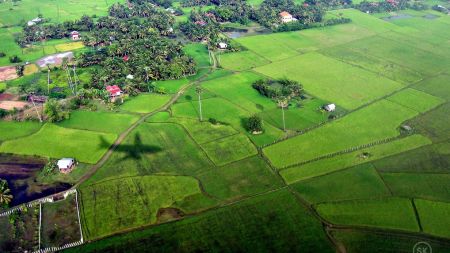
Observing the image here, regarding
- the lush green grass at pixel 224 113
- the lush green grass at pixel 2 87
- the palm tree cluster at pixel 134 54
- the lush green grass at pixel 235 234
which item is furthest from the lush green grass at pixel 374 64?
the lush green grass at pixel 2 87

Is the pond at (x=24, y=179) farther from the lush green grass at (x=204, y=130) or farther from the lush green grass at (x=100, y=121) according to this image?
the lush green grass at (x=204, y=130)

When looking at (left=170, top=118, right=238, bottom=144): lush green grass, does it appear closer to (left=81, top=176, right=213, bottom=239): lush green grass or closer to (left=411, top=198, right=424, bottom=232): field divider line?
(left=81, top=176, right=213, bottom=239): lush green grass

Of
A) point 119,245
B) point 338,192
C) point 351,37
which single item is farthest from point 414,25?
point 119,245

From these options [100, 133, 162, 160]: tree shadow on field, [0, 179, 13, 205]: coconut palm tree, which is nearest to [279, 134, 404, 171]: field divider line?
[100, 133, 162, 160]: tree shadow on field

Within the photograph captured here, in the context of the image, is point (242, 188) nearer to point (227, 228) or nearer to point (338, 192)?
point (227, 228)

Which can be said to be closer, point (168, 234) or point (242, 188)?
point (168, 234)

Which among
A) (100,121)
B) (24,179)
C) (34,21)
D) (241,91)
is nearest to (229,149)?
(241,91)
